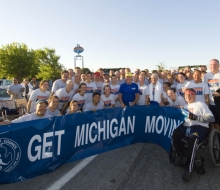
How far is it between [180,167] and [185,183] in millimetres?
563

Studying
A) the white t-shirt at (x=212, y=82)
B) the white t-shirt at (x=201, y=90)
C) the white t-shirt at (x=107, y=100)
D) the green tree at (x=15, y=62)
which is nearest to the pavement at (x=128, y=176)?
the white t-shirt at (x=201, y=90)

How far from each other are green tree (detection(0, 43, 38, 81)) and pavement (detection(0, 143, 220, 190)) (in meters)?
41.8

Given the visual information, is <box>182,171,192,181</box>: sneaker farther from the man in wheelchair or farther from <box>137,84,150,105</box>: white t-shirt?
<box>137,84,150,105</box>: white t-shirt

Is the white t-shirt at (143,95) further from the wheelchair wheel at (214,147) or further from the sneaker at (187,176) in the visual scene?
the sneaker at (187,176)

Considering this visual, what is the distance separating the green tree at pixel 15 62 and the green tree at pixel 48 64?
1083 cm

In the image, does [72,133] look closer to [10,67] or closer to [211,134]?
→ [211,134]

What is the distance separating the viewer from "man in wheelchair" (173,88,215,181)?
11.4ft

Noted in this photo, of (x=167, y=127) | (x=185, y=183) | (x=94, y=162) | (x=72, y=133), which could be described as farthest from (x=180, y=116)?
(x=72, y=133)

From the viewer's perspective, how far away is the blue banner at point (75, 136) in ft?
11.1

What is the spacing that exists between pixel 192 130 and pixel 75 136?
234 centimetres

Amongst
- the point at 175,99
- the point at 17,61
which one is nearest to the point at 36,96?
the point at 175,99

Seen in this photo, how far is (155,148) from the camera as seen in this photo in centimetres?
486

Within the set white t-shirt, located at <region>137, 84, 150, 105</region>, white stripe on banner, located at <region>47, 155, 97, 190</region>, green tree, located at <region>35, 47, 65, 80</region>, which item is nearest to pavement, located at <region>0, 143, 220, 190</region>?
white stripe on banner, located at <region>47, 155, 97, 190</region>

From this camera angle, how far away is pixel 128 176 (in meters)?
3.42
